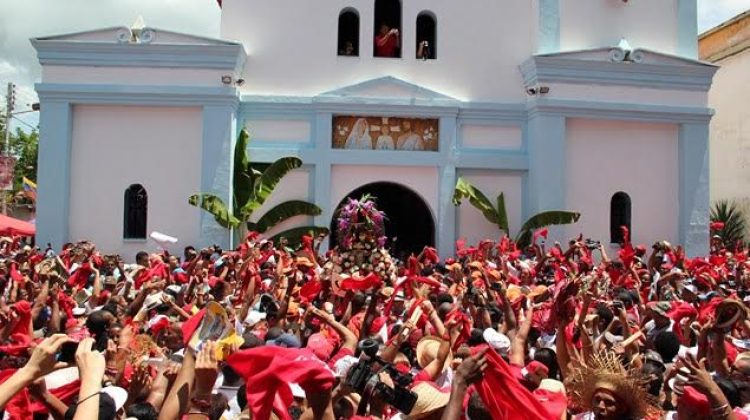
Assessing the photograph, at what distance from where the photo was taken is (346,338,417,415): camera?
3.37 metres

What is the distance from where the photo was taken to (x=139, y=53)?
1780 centimetres

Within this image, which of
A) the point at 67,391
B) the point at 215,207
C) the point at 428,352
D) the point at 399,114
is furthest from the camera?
the point at 399,114

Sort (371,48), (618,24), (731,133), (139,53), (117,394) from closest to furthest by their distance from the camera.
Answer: (117,394)
(139,53)
(371,48)
(618,24)
(731,133)

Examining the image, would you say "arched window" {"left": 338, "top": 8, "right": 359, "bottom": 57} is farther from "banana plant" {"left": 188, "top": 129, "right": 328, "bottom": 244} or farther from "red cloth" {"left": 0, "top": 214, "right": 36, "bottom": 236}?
"red cloth" {"left": 0, "top": 214, "right": 36, "bottom": 236}

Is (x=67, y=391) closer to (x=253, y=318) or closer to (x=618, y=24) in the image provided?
(x=253, y=318)

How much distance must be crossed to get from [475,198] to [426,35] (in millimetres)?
4781

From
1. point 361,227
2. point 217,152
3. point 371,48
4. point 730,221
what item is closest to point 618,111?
point 371,48

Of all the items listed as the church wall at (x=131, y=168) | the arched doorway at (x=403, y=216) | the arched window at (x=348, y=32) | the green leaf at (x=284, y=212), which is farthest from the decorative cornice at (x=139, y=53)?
the arched doorway at (x=403, y=216)

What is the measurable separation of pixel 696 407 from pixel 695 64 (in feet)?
57.5

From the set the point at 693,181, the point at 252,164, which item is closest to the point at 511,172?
the point at 693,181

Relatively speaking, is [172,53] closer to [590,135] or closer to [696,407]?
[590,135]

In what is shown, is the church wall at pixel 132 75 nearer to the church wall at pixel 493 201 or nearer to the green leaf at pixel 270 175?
the green leaf at pixel 270 175

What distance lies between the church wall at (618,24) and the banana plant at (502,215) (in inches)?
177

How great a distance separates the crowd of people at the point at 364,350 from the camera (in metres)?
3.46
